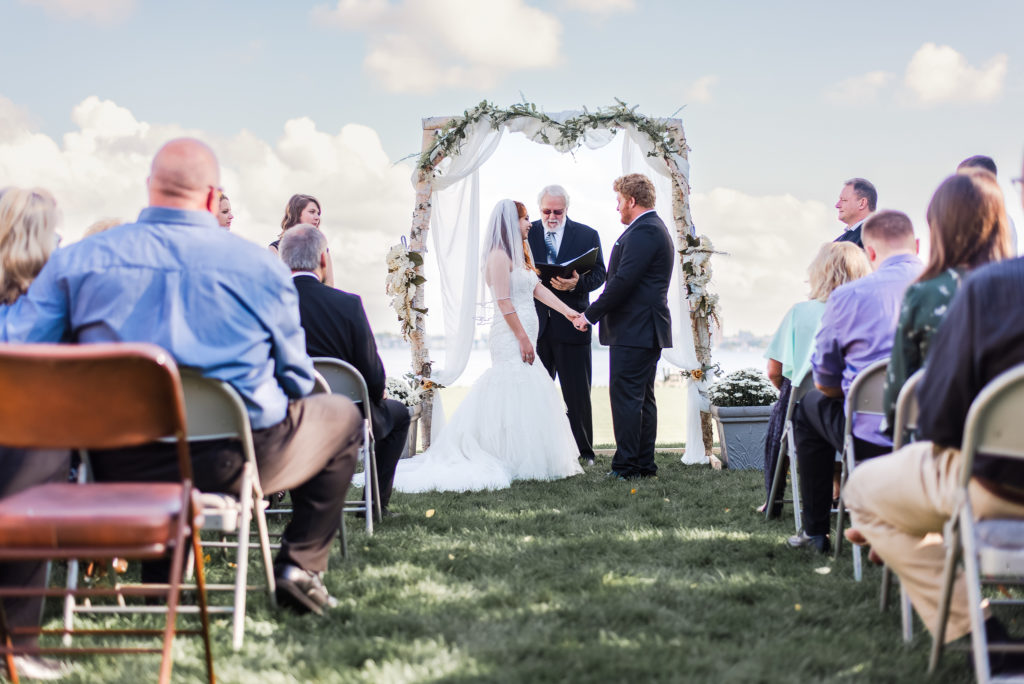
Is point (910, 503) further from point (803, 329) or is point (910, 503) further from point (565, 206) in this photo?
point (565, 206)

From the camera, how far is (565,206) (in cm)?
772

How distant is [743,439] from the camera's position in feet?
23.0

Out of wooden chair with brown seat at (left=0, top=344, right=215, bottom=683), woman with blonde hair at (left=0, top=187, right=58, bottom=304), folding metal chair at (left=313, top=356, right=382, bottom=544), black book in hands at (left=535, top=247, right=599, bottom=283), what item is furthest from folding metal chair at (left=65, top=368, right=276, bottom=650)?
black book in hands at (left=535, top=247, right=599, bottom=283)

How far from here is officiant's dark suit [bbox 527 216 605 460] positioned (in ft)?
24.7

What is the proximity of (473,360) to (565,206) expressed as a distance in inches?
65.6

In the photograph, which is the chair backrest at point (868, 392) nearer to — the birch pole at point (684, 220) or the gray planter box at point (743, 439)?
the gray planter box at point (743, 439)

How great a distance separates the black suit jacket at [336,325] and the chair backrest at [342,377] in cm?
12

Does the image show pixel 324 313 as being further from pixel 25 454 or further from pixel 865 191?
pixel 865 191

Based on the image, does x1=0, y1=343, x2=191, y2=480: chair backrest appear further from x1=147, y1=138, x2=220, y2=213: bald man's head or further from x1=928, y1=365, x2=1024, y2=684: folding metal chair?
x1=928, y1=365, x2=1024, y2=684: folding metal chair

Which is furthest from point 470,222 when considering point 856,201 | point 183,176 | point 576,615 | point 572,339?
point 576,615

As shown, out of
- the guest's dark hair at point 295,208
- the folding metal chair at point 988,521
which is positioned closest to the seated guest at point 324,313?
the guest's dark hair at point 295,208

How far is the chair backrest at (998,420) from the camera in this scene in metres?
2.04

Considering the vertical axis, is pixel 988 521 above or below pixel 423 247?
below

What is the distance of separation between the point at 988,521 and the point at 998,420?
305 mm
